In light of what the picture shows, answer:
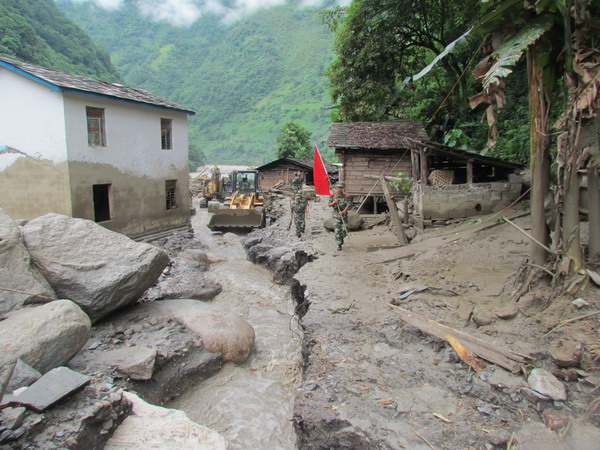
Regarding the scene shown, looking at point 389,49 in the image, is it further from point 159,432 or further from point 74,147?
point 159,432

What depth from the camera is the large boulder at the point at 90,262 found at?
6605mm

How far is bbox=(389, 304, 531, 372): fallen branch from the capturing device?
4.96 meters

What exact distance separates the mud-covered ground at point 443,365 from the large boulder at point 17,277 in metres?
4.25

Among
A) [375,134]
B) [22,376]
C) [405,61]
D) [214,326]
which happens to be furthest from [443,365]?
[405,61]

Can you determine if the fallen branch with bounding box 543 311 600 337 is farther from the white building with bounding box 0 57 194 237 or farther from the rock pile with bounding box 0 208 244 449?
the white building with bounding box 0 57 194 237

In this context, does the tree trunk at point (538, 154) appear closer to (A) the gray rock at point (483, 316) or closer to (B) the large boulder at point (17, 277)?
(A) the gray rock at point (483, 316)

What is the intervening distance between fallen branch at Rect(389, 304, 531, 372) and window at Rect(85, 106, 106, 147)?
11.2m

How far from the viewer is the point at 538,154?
619cm

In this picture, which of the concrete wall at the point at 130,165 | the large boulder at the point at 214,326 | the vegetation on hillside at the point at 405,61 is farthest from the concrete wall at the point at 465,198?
the concrete wall at the point at 130,165

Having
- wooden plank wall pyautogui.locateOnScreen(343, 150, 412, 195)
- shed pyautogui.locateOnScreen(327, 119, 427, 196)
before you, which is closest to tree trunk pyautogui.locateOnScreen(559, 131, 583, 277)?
shed pyautogui.locateOnScreen(327, 119, 427, 196)

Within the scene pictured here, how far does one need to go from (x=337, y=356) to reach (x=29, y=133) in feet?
37.9

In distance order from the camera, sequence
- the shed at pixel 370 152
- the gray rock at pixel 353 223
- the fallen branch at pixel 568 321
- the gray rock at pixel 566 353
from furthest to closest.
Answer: the shed at pixel 370 152 → the gray rock at pixel 353 223 → the fallen branch at pixel 568 321 → the gray rock at pixel 566 353

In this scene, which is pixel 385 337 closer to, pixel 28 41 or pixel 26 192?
pixel 26 192

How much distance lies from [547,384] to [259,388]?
13.0 feet
